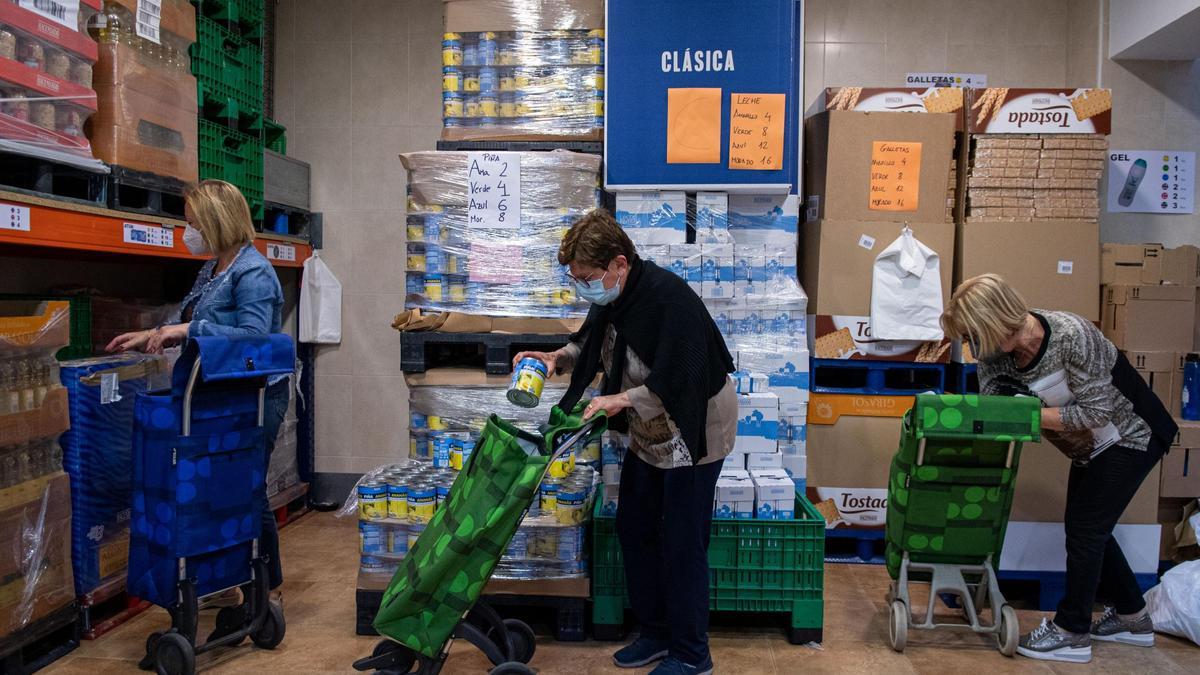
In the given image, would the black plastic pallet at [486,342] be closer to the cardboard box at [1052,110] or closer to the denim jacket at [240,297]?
the denim jacket at [240,297]

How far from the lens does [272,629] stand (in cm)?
379

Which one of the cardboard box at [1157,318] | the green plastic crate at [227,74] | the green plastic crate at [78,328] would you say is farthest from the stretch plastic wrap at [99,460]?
the cardboard box at [1157,318]

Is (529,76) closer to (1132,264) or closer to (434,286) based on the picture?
(434,286)

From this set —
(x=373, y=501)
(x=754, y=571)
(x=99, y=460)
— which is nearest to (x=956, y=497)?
(x=754, y=571)

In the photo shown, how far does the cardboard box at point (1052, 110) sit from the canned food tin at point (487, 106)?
3.00 metres

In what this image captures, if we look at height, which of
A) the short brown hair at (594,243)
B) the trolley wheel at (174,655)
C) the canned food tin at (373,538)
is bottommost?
the trolley wheel at (174,655)

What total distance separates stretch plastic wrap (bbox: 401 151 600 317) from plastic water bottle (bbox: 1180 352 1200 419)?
3.48 m

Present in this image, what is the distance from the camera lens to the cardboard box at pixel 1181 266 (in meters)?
4.93

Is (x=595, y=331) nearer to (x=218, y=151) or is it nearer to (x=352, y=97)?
(x=218, y=151)

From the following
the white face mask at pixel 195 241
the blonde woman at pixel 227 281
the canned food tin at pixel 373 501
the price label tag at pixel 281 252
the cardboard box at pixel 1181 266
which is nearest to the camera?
the blonde woman at pixel 227 281

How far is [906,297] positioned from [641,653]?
270 cm

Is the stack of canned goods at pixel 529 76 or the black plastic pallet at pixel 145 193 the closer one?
the black plastic pallet at pixel 145 193

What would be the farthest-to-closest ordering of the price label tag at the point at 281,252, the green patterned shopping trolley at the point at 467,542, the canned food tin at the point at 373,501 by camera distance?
the price label tag at the point at 281,252, the canned food tin at the point at 373,501, the green patterned shopping trolley at the point at 467,542

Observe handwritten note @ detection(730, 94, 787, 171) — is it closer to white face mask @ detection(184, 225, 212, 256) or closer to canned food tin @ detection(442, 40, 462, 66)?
canned food tin @ detection(442, 40, 462, 66)
